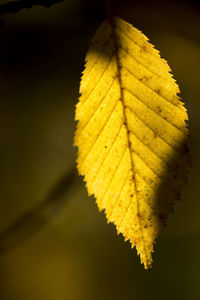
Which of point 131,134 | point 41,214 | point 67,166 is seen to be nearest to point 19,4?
point 131,134

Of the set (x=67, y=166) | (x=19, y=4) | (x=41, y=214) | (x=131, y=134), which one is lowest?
(x=67, y=166)

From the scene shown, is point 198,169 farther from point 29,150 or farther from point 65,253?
point 29,150

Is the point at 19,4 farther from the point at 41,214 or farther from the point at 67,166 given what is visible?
the point at 67,166

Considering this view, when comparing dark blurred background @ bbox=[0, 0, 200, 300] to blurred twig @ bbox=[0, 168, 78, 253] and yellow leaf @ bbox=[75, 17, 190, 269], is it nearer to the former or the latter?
blurred twig @ bbox=[0, 168, 78, 253]

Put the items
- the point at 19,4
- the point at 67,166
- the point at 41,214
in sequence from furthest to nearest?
the point at 67,166, the point at 41,214, the point at 19,4

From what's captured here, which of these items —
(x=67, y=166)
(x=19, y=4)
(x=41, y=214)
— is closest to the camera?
(x=19, y=4)

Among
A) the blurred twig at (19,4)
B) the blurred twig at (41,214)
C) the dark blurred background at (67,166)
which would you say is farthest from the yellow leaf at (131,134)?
the dark blurred background at (67,166)

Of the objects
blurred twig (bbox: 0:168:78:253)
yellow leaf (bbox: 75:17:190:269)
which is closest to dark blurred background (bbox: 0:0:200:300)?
blurred twig (bbox: 0:168:78:253)
